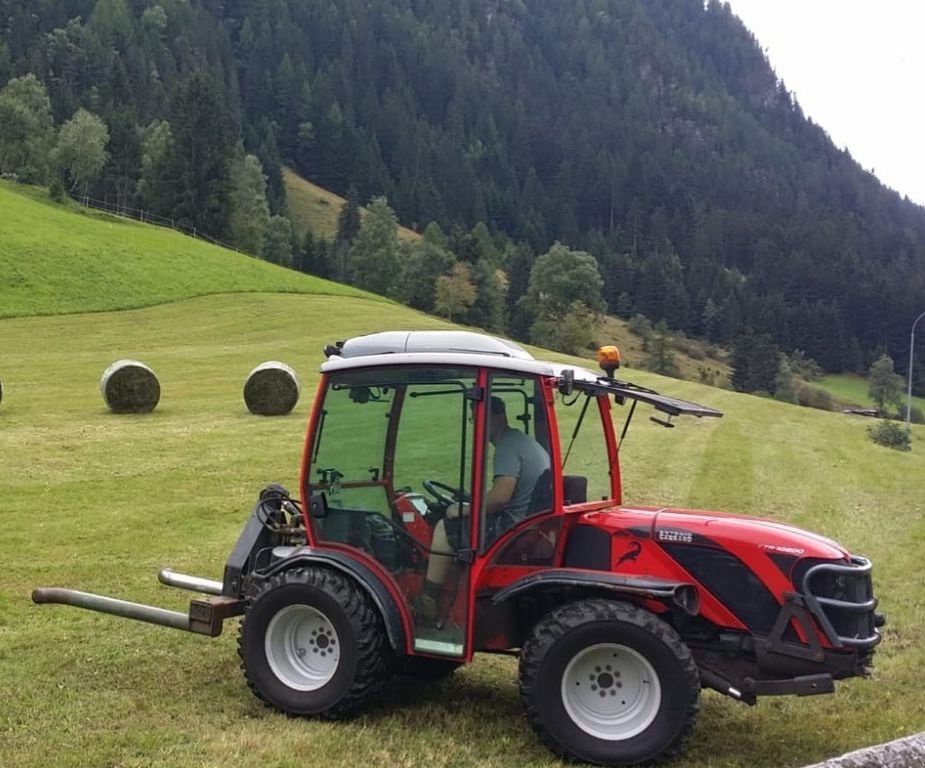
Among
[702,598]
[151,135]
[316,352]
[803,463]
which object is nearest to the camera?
[702,598]

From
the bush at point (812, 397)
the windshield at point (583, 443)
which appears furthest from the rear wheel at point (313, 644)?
the bush at point (812, 397)

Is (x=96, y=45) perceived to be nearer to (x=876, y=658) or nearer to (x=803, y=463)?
(x=803, y=463)

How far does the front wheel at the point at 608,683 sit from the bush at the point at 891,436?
Answer: 2958 centimetres

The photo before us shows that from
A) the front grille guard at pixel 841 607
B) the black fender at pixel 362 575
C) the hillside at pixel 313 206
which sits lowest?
the black fender at pixel 362 575

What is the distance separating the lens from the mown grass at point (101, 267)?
43844 mm

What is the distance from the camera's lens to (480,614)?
235 inches

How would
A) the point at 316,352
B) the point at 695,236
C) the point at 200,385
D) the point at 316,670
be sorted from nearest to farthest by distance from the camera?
the point at 316,670 < the point at 200,385 < the point at 316,352 < the point at 695,236

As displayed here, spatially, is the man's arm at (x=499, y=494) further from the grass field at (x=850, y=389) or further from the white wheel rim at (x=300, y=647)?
the grass field at (x=850, y=389)

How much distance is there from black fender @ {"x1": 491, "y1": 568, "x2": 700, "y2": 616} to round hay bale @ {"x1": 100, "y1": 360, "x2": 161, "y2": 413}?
1903cm

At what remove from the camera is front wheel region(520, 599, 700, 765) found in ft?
17.7

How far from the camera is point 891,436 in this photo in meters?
33.6

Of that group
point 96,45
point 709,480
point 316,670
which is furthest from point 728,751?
point 96,45

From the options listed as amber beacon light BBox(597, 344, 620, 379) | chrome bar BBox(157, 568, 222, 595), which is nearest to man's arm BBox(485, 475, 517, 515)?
amber beacon light BBox(597, 344, 620, 379)

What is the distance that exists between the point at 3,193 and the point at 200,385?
39423 mm
